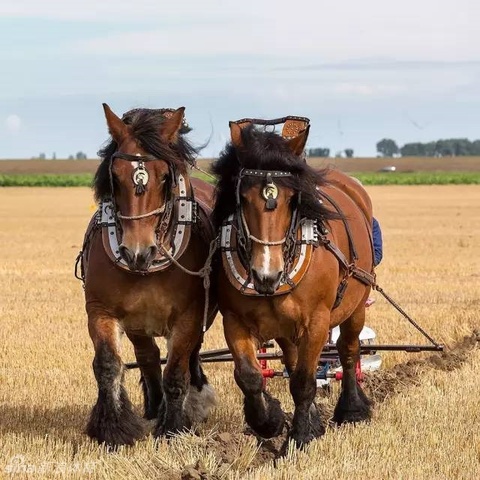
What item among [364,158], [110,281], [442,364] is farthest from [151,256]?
[364,158]

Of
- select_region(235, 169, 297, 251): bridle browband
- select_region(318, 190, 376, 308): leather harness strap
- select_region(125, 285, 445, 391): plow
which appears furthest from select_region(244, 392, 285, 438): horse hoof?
select_region(125, 285, 445, 391): plow

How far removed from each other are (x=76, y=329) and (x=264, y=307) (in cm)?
580

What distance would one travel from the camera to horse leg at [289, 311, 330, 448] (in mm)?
6461

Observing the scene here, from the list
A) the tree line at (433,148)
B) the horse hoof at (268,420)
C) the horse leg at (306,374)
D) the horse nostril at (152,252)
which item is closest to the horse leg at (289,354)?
the horse hoof at (268,420)

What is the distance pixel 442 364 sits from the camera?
30.4 feet

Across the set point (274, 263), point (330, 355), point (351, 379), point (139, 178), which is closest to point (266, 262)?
point (274, 263)

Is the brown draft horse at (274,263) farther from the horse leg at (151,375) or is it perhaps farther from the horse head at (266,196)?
the horse leg at (151,375)

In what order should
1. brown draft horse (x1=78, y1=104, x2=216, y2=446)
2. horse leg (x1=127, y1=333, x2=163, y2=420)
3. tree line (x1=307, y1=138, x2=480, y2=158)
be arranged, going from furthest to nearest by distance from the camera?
tree line (x1=307, y1=138, x2=480, y2=158) < horse leg (x1=127, y1=333, x2=163, y2=420) < brown draft horse (x1=78, y1=104, x2=216, y2=446)

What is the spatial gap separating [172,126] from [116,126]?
36cm

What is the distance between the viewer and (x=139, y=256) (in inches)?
235

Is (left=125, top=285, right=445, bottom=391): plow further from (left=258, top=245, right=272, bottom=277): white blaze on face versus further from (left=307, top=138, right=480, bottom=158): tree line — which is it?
(left=307, top=138, right=480, bottom=158): tree line

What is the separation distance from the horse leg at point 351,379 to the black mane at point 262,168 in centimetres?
164

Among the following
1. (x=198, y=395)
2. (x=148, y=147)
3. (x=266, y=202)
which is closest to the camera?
(x=266, y=202)

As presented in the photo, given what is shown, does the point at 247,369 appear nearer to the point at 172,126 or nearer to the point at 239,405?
the point at 172,126
